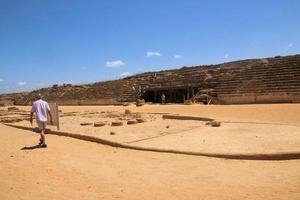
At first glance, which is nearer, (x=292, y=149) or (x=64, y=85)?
(x=292, y=149)

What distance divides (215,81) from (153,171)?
943 inches

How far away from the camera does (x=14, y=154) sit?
8.76 meters

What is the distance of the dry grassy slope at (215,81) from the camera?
2470cm

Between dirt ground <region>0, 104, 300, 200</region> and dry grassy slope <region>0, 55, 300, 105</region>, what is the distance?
51.4 feet

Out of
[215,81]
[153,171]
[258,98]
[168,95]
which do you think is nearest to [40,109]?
[153,171]

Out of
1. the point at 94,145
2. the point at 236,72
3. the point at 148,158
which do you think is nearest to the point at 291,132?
the point at 148,158

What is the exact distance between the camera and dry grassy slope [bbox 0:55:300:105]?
2470cm

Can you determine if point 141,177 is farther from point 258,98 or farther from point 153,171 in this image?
point 258,98

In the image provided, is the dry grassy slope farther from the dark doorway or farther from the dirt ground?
the dirt ground

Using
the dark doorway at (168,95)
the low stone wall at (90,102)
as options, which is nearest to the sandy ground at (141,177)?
the dark doorway at (168,95)

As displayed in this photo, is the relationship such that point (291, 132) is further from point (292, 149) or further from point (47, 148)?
point (47, 148)

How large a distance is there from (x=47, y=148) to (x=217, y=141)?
14.7 feet

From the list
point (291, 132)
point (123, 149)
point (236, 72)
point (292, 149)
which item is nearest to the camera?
point (292, 149)

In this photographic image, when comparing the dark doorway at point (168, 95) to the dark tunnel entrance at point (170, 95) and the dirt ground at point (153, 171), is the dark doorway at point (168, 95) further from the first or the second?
the dirt ground at point (153, 171)
